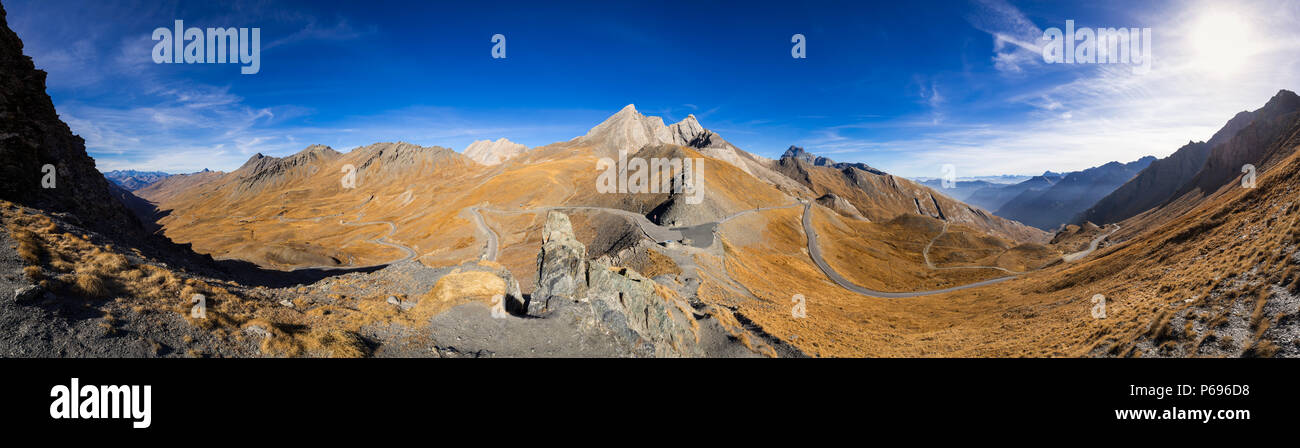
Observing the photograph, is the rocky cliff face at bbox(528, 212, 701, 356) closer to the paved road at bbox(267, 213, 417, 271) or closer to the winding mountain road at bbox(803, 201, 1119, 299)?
the winding mountain road at bbox(803, 201, 1119, 299)

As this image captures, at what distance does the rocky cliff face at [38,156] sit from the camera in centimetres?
1880

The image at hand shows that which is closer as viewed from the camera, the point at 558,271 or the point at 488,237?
the point at 558,271

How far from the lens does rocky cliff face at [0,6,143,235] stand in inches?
740

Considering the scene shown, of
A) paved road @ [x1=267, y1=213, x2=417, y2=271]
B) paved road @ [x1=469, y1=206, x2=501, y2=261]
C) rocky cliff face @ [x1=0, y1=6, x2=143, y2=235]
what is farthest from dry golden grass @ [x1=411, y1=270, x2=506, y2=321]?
paved road @ [x1=267, y1=213, x2=417, y2=271]

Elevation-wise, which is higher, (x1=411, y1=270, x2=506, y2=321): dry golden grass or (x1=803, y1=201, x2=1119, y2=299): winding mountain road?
(x1=411, y1=270, x2=506, y2=321): dry golden grass

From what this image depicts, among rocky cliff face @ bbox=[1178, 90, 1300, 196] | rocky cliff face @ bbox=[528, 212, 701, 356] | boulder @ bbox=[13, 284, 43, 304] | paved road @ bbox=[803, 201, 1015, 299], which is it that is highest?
rocky cliff face @ bbox=[1178, 90, 1300, 196]

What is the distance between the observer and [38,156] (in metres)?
20.8

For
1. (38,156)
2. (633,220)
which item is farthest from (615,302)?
(633,220)

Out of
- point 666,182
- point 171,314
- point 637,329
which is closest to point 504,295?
point 637,329

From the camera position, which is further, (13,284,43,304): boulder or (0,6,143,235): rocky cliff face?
(0,6,143,235): rocky cliff face

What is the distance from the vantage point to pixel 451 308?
51.5 feet

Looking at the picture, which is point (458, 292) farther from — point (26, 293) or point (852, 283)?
point (852, 283)

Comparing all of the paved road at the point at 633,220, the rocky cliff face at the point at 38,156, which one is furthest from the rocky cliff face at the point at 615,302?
the paved road at the point at 633,220
